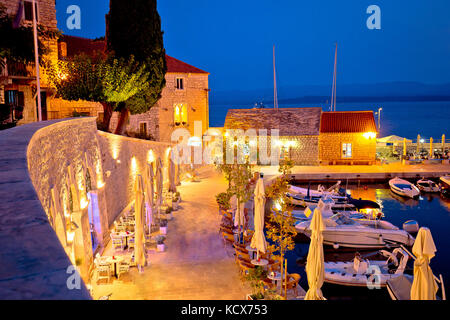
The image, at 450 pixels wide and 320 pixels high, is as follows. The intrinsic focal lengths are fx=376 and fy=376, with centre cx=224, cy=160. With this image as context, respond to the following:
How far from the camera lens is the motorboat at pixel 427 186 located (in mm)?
27780

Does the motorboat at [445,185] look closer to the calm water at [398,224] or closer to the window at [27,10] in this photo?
the calm water at [398,224]

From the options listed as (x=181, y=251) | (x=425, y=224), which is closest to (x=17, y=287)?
(x=181, y=251)

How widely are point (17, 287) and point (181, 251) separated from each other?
12.0 metres

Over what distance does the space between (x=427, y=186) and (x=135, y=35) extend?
23112 mm

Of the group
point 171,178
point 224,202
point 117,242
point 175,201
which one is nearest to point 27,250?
point 117,242

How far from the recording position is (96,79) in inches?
781

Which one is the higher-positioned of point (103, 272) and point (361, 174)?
point (361, 174)

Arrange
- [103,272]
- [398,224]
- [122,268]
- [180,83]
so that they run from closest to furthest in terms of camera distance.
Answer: [103,272]
[122,268]
[398,224]
[180,83]

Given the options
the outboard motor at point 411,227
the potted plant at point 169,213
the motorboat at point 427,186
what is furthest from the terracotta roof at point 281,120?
the potted plant at point 169,213

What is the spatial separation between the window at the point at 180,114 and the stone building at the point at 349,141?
12.7m

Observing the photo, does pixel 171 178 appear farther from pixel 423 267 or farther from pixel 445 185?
pixel 445 185

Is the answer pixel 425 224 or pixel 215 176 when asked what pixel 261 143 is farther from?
pixel 425 224

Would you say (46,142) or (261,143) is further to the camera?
(261,143)
